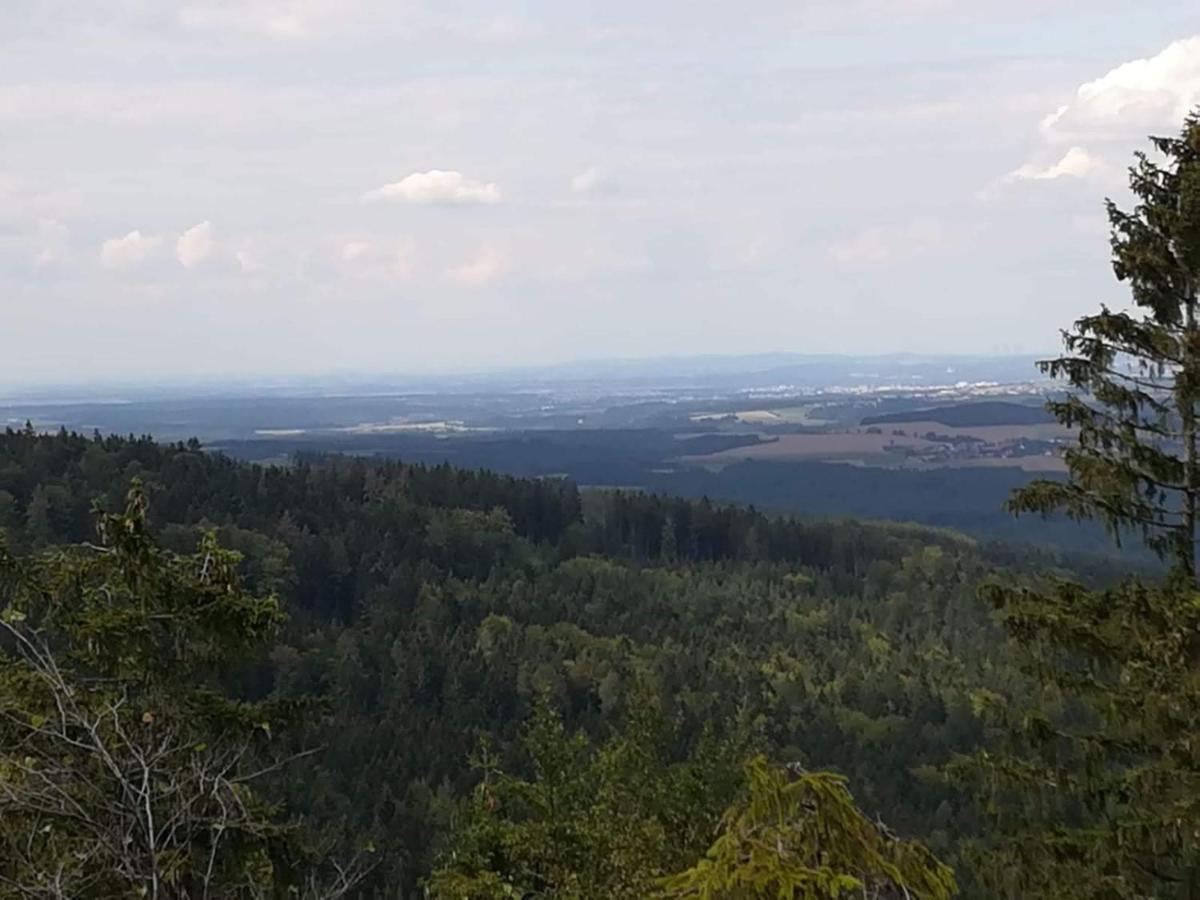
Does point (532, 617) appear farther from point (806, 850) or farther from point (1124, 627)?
point (806, 850)

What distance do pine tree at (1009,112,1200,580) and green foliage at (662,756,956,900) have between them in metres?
7.27

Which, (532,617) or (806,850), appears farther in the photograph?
(532,617)

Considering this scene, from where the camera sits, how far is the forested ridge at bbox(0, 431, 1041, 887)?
71062 mm

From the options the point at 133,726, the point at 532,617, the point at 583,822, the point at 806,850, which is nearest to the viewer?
the point at 806,850

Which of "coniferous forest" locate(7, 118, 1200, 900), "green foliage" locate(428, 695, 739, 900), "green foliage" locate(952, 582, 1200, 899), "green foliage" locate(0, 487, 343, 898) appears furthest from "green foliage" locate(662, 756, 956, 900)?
"green foliage" locate(428, 695, 739, 900)

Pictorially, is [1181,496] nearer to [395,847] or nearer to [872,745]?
[395,847]

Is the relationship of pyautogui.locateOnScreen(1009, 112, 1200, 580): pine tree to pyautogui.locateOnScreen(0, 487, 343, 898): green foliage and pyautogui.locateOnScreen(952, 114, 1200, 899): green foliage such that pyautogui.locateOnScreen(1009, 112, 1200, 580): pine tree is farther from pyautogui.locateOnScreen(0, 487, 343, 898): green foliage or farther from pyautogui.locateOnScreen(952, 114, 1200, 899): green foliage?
pyautogui.locateOnScreen(0, 487, 343, 898): green foliage

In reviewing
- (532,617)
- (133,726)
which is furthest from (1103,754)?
(532,617)

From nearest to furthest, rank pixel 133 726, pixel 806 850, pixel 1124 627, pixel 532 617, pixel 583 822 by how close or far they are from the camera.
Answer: pixel 806 850, pixel 133 726, pixel 1124 627, pixel 583 822, pixel 532 617

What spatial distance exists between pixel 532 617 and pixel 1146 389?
9501 centimetres

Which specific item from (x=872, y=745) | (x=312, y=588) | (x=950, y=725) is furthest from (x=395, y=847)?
(x=312, y=588)

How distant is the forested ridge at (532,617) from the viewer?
233 ft

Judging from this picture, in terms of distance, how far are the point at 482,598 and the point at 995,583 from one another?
327 ft

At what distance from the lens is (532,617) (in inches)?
4136
